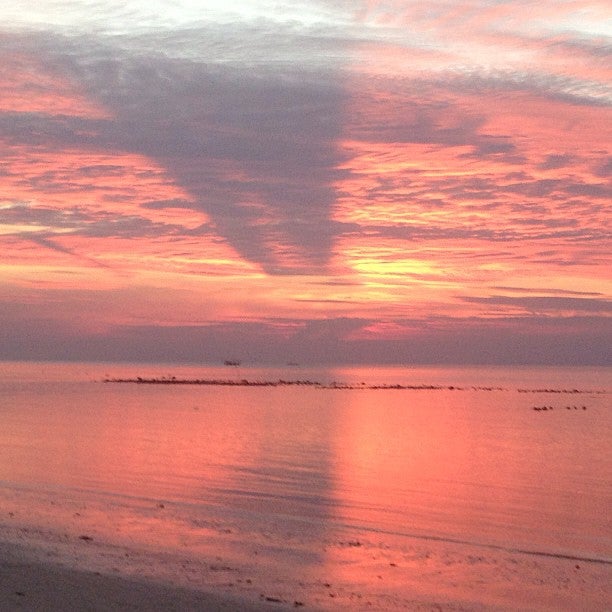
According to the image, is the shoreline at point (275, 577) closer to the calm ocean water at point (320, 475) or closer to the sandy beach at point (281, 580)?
the sandy beach at point (281, 580)

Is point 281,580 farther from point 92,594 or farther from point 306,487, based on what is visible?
point 306,487

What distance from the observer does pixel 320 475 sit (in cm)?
3141

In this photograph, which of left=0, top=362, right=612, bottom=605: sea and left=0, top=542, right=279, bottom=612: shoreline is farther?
left=0, top=362, right=612, bottom=605: sea

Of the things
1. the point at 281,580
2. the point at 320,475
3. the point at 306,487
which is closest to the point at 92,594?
the point at 281,580

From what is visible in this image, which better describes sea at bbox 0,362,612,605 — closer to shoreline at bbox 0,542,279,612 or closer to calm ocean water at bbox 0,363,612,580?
calm ocean water at bbox 0,363,612,580

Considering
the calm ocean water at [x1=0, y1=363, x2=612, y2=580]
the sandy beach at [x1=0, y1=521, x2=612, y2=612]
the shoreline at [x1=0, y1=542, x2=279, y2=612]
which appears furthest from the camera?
the calm ocean water at [x1=0, y1=363, x2=612, y2=580]

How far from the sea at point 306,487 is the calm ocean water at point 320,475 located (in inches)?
3.0

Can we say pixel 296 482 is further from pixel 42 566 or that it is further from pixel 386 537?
pixel 42 566

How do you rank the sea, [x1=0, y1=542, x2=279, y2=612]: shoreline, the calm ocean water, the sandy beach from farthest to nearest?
the calm ocean water
the sea
the sandy beach
[x1=0, y1=542, x2=279, y2=612]: shoreline

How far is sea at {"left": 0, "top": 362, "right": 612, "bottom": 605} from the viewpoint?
1914cm

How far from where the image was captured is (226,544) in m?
18.6

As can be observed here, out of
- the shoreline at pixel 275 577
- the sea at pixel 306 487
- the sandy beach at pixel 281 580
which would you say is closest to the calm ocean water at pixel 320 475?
the sea at pixel 306 487

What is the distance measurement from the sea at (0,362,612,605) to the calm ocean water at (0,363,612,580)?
8 cm

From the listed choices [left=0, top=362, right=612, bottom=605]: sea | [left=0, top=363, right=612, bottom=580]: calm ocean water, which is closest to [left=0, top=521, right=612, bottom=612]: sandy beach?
[left=0, top=362, right=612, bottom=605]: sea
